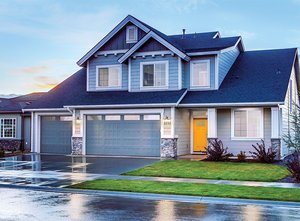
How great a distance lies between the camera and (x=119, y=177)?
53.4 ft

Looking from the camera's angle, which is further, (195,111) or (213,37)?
(213,37)

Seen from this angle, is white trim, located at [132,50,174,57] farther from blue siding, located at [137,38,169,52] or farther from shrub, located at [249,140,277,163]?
shrub, located at [249,140,277,163]

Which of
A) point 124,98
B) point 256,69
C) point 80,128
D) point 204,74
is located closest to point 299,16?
point 256,69

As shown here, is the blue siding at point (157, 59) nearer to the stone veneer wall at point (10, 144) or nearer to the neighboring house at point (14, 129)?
the neighboring house at point (14, 129)

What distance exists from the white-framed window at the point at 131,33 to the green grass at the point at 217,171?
985cm

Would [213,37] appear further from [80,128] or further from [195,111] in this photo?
[80,128]

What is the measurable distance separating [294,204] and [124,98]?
15.9m

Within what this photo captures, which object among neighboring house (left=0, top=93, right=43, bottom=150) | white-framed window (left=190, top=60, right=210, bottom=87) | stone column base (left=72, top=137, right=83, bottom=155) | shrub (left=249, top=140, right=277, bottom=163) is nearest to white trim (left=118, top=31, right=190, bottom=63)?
white-framed window (left=190, top=60, right=210, bottom=87)

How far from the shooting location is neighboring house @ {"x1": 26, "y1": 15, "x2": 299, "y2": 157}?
944 inches

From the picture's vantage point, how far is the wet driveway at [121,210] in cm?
965

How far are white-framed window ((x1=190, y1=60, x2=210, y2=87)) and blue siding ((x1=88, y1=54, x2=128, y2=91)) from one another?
14.3 feet

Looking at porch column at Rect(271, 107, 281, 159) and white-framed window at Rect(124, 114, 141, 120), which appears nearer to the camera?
porch column at Rect(271, 107, 281, 159)

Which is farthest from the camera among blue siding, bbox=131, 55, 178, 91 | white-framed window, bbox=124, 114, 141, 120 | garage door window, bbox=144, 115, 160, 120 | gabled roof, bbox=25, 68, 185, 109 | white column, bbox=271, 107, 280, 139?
blue siding, bbox=131, 55, 178, 91

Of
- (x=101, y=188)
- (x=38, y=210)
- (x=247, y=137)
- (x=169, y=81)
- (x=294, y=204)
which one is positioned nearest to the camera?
(x=38, y=210)
